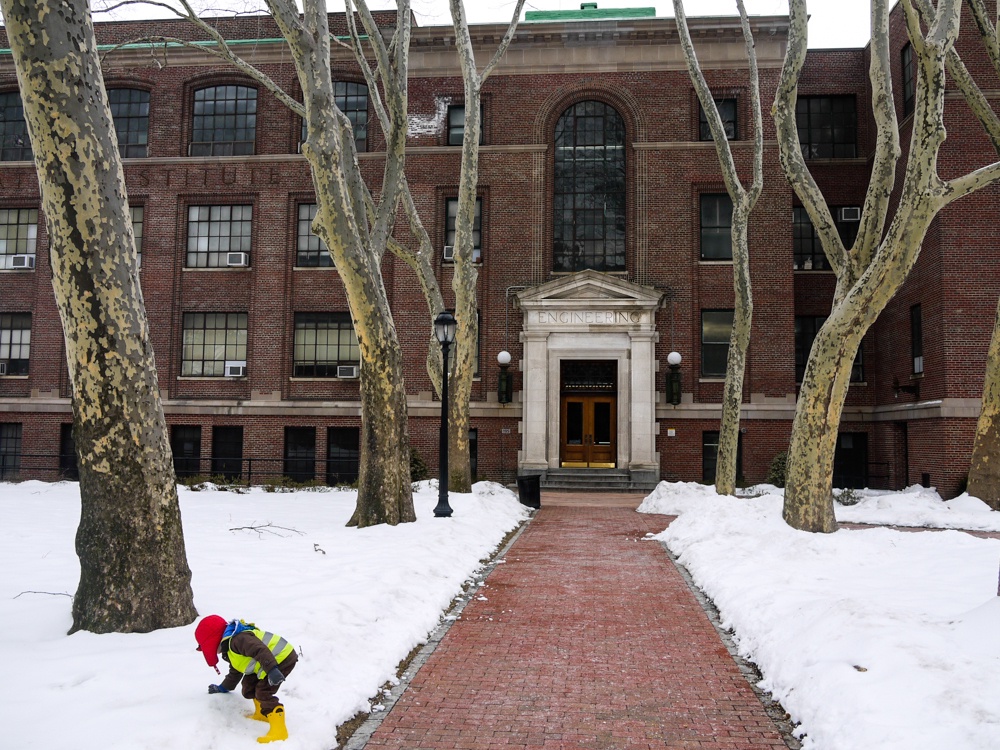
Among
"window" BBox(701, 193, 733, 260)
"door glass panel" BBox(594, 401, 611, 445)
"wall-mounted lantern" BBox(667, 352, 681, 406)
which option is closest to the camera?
"wall-mounted lantern" BBox(667, 352, 681, 406)

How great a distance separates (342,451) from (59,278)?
2223cm

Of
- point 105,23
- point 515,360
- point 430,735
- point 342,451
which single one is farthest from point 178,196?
point 430,735

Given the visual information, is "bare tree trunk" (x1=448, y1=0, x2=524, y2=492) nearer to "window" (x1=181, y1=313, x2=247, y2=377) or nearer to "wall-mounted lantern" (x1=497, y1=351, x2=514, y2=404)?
"wall-mounted lantern" (x1=497, y1=351, x2=514, y2=404)

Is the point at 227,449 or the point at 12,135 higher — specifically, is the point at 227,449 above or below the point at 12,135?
below

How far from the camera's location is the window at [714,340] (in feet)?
89.2

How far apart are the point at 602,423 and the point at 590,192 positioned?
7558 millimetres

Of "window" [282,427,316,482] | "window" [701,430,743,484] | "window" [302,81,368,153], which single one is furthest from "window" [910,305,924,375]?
"window" [282,427,316,482]

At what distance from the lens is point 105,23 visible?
30875mm

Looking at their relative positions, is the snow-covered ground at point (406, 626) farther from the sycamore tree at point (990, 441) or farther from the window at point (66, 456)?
the window at point (66, 456)

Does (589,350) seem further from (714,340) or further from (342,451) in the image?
(342,451)

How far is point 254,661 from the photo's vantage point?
186 inches

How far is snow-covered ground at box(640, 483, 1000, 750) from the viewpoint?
4.80 metres

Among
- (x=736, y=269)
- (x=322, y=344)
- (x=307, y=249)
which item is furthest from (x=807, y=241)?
(x=307, y=249)

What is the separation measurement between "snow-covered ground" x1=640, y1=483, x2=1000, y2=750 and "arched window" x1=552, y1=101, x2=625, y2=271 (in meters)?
15.1
